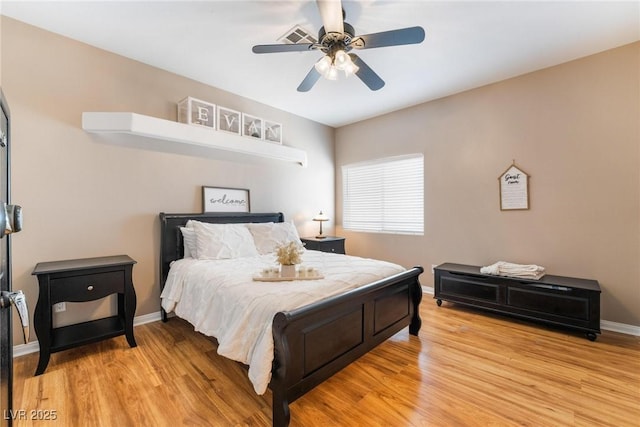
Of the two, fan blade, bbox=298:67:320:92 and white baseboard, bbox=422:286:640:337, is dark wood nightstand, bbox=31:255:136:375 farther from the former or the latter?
white baseboard, bbox=422:286:640:337

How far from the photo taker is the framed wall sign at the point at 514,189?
11.3 ft

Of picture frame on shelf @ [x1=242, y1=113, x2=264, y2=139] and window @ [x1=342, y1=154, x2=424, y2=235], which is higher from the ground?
picture frame on shelf @ [x1=242, y1=113, x2=264, y2=139]

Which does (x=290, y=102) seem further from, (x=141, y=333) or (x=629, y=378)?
(x=629, y=378)

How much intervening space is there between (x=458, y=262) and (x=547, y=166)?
1.56 m

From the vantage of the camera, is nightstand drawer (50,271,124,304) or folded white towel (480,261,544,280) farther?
folded white towel (480,261,544,280)

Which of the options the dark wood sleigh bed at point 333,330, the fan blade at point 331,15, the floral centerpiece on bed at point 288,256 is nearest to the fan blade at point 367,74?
the fan blade at point 331,15

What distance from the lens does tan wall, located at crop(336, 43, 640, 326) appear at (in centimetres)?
288

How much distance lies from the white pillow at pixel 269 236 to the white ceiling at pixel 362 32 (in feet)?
5.95

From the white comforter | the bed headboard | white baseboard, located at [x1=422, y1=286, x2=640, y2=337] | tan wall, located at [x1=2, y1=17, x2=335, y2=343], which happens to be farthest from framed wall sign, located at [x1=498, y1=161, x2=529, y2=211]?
the bed headboard

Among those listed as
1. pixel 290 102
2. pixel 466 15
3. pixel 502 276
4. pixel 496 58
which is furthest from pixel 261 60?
pixel 502 276

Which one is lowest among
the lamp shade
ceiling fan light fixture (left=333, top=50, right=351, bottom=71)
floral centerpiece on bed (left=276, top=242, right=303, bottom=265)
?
floral centerpiece on bed (left=276, top=242, right=303, bottom=265)

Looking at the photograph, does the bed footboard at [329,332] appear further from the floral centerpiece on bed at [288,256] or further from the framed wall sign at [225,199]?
the framed wall sign at [225,199]

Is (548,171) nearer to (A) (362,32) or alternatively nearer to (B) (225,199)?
(A) (362,32)

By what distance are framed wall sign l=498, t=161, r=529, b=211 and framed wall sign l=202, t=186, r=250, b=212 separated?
3.34 m
